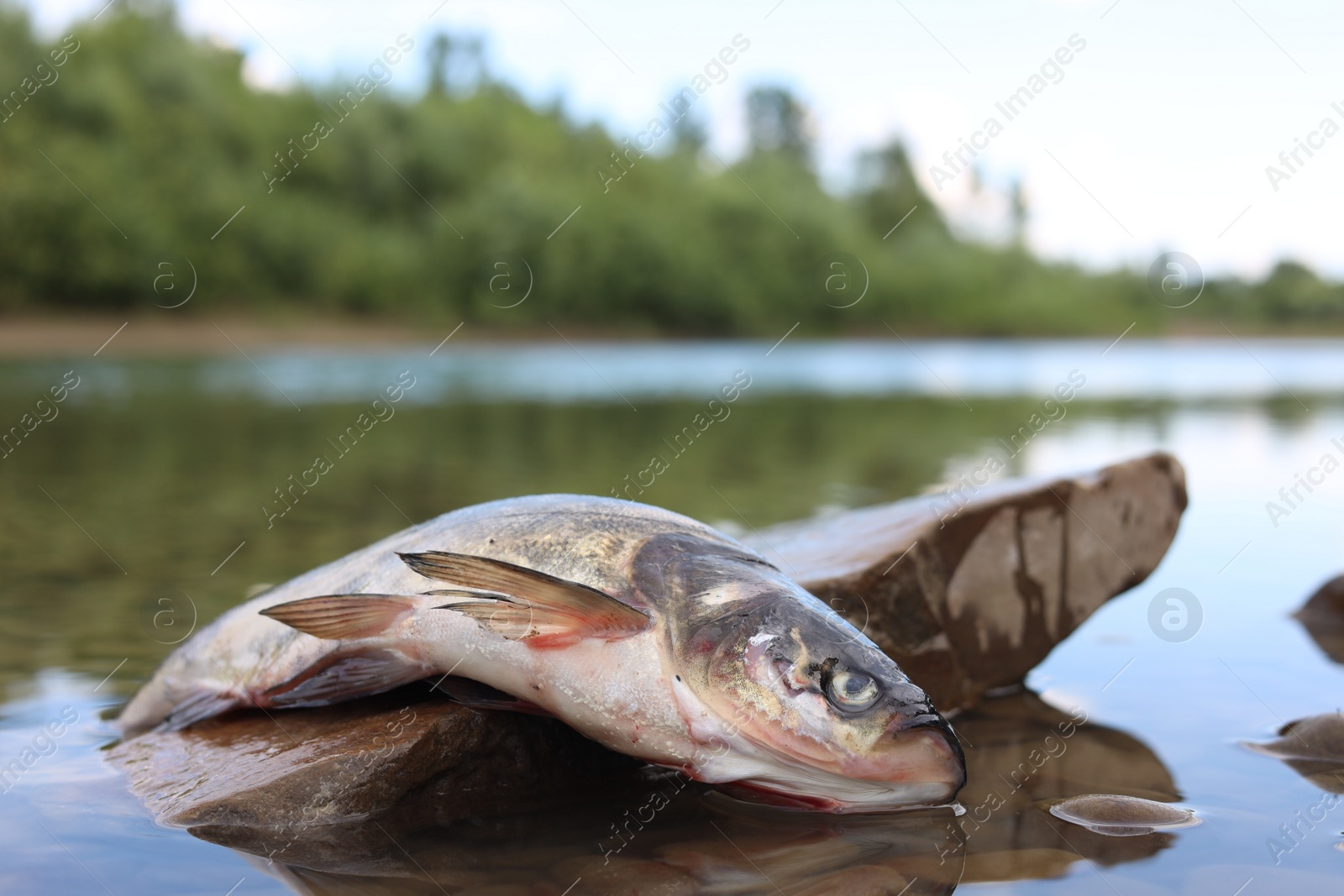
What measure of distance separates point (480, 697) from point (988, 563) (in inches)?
91.4

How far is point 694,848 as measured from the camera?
3.42 m

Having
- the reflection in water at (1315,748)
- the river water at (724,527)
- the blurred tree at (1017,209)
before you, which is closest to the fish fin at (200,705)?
the river water at (724,527)

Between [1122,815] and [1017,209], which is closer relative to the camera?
[1122,815]

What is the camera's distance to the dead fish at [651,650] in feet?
10.4

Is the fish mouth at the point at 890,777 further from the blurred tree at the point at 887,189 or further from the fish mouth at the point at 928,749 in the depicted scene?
the blurred tree at the point at 887,189

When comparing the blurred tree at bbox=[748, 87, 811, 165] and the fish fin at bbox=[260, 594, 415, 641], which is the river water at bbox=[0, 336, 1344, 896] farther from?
the blurred tree at bbox=[748, 87, 811, 165]

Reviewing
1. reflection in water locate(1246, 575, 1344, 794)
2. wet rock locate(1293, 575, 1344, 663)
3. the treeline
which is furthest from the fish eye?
the treeline

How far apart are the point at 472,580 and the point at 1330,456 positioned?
13.3 meters

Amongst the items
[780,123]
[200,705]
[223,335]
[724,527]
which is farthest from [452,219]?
[200,705]

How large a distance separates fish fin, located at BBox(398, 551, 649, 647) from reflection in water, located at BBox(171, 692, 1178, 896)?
2.05 ft

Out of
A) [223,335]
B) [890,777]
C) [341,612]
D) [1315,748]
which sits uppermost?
[223,335]

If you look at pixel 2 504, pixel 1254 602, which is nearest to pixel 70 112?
pixel 2 504

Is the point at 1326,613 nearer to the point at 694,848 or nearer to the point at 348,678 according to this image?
the point at 694,848

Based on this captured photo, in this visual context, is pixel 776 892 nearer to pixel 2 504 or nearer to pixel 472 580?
pixel 472 580
